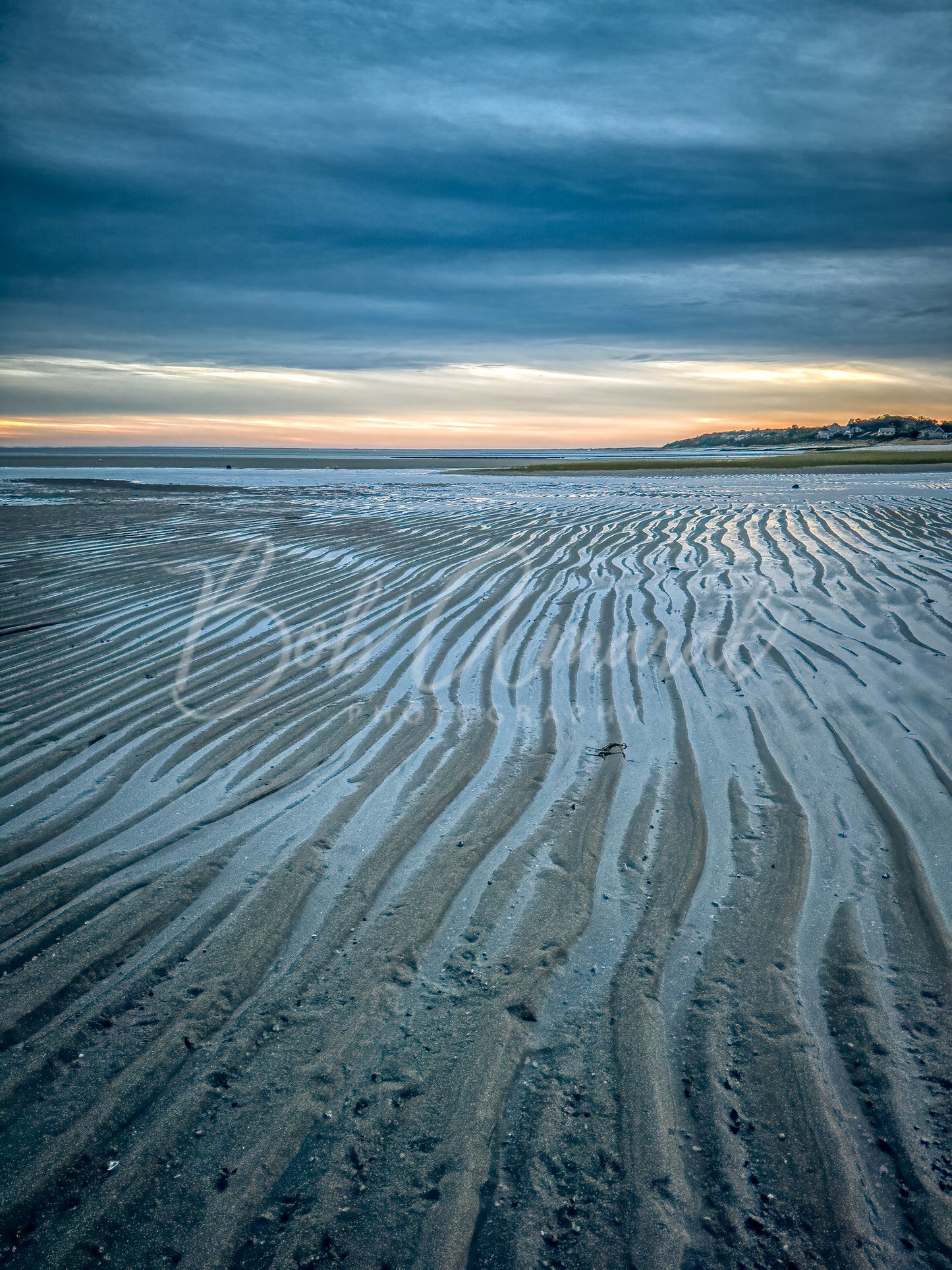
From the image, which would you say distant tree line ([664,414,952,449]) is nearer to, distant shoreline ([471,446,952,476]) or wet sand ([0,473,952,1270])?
distant shoreline ([471,446,952,476])

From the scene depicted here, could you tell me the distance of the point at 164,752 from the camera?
397 cm

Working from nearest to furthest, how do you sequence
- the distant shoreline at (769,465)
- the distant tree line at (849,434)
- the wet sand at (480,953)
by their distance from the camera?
1. the wet sand at (480,953)
2. the distant shoreline at (769,465)
3. the distant tree line at (849,434)

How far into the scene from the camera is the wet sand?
5.44 ft

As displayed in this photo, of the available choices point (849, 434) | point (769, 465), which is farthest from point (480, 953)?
point (849, 434)

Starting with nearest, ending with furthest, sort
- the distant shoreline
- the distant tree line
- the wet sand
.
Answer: the wet sand < the distant shoreline < the distant tree line

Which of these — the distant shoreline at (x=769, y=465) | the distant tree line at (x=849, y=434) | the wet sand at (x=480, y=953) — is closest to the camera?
the wet sand at (x=480, y=953)

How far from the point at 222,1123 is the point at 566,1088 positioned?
0.95 m

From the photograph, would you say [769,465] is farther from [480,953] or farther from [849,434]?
[849,434]

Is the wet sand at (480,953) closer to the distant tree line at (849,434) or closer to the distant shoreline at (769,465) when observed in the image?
the distant shoreline at (769,465)

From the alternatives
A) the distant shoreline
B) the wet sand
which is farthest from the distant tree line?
the wet sand

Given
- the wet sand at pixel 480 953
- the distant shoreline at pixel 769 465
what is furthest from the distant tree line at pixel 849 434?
the wet sand at pixel 480 953

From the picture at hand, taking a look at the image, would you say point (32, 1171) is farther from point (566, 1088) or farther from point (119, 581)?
point (119, 581)

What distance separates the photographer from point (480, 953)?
8.05 feet

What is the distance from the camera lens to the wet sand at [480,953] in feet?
5.44
